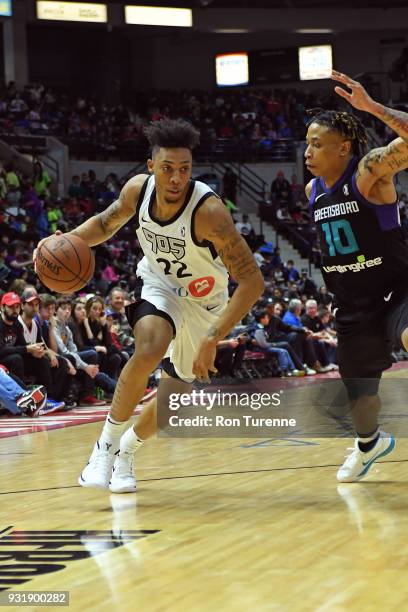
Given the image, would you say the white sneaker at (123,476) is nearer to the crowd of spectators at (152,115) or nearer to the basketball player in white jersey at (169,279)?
the basketball player in white jersey at (169,279)

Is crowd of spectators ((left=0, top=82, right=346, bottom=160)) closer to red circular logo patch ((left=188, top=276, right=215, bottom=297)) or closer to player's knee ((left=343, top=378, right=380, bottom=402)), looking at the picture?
red circular logo patch ((left=188, top=276, right=215, bottom=297))

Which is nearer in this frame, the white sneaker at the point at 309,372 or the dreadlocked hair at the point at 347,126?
the dreadlocked hair at the point at 347,126

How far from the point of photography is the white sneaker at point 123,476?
4.83 metres

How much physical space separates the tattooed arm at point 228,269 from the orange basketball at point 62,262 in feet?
2.13

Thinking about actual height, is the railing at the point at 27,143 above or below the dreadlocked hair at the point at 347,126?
above

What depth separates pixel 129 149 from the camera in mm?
24328

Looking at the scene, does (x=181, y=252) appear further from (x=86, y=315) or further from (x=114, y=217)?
(x=86, y=315)

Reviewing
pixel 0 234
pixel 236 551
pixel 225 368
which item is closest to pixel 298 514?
pixel 236 551

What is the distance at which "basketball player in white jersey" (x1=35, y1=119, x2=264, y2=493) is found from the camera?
14.9 feet

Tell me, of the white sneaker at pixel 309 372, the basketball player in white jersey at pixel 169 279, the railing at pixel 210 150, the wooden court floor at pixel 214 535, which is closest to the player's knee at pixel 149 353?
the basketball player in white jersey at pixel 169 279

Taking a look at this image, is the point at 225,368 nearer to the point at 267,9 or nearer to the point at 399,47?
the point at 267,9

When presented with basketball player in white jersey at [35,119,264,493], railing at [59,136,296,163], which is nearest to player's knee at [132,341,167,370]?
basketball player in white jersey at [35,119,264,493]

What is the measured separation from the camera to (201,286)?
4.86 metres

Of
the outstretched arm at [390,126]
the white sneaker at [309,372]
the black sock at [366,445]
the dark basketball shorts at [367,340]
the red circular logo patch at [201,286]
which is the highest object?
the outstretched arm at [390,126]
